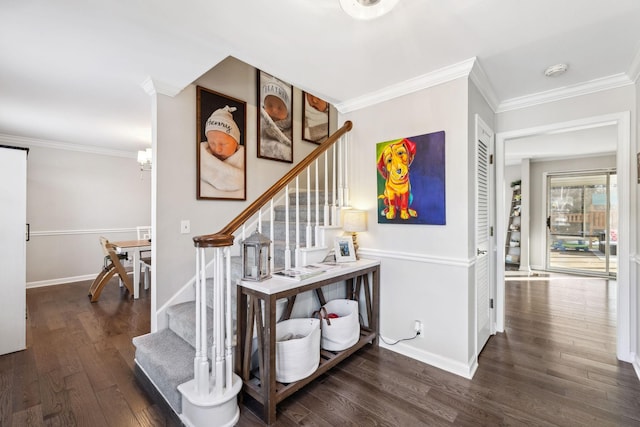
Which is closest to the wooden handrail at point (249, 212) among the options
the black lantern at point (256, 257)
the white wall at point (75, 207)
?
the black lantern at point (256, 257)

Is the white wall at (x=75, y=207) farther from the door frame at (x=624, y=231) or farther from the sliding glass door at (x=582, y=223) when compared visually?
the sliding glass door at (x=582, y=223)

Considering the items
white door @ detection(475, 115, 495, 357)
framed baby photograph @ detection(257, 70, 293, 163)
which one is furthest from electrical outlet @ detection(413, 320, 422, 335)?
framed baby photograph @ detection(257, 70, 293, 163)

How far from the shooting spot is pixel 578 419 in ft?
5.51

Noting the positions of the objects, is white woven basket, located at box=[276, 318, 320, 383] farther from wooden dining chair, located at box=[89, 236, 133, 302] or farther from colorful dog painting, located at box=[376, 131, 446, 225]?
wooden dining chair, located at box=[89, 236, 133, 302]

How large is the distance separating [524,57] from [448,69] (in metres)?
0.50

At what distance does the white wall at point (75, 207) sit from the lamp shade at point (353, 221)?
479 centimetres

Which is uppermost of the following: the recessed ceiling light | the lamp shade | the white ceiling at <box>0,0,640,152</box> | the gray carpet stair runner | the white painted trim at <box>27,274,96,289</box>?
the white ceiling at <box>0,0,640,152</box>

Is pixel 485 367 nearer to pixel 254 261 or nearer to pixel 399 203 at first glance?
pixel 399 203

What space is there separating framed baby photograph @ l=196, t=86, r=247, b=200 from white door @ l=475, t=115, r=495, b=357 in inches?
87.8

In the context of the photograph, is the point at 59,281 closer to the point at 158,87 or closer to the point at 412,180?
the point at 158,87

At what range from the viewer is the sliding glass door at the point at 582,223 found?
5.44 meters

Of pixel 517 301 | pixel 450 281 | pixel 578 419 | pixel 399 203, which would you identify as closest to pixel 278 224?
pixel 399 203

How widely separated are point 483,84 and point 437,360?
2277mm

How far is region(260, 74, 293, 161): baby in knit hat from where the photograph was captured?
10.6 feet
